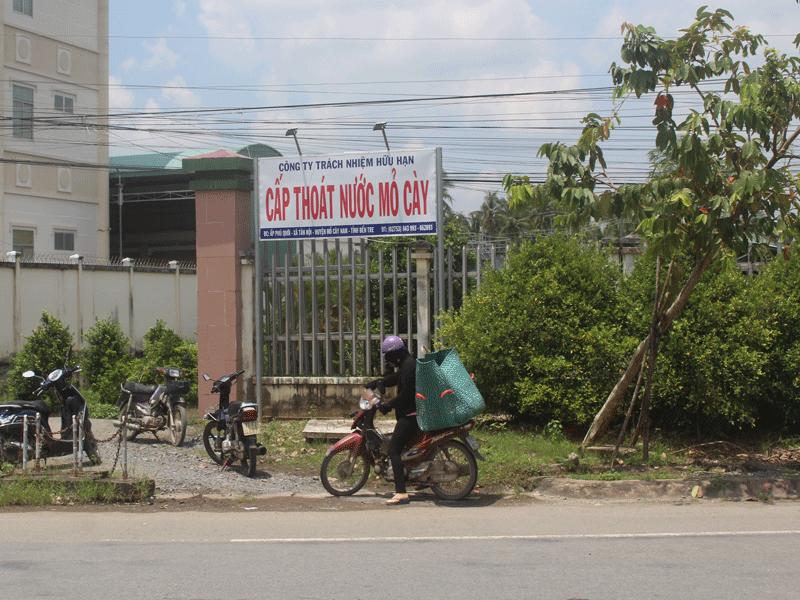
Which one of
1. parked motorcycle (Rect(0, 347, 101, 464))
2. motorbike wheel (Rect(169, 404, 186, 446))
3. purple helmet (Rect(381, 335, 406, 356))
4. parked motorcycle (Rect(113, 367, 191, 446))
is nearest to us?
purple helmet (Rect(381, 335, 406, 356))

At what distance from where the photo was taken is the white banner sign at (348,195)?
9.91 metres

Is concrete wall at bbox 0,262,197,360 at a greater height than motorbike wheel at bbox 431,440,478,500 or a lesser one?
greater

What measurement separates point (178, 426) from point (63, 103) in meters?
22.4

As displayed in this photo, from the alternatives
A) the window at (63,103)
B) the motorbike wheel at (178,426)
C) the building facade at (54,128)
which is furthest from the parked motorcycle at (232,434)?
the window at (63,103)

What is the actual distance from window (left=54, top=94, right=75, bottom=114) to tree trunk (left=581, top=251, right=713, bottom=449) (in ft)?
84.0

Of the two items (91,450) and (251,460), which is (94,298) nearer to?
(91,450)

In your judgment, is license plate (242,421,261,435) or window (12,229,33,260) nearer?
license plate (242,421,261,435)

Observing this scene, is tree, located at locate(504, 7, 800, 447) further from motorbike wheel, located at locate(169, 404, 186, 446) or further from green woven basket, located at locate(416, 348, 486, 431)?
motorbike wheel, located at locate(169, 404, 186, 446)

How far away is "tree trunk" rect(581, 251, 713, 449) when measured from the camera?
7.79m

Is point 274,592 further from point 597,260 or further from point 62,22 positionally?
point 62,22

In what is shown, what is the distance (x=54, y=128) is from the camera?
27.2 meters

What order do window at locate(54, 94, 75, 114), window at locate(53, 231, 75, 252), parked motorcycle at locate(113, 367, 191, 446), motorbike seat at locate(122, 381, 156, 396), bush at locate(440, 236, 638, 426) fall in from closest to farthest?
bush at locate(440, 236, 638, 426) → parked motorcycle at locate(113, 367, 191, 446) → motorbike seat at locate(122, 381, 156, 396) → window at locate(54, 94, 75, 114) → window at locate(53, 231, 75, 252)

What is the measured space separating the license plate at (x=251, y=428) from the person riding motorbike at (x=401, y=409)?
2.02 metres

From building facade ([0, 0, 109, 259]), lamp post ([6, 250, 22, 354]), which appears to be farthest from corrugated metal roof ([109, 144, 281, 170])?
lamp post ([6, 250, 22, 354])
